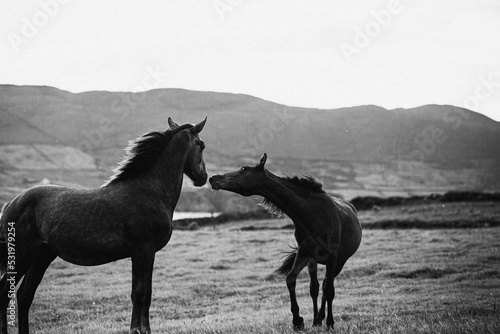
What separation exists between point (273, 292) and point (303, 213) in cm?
816

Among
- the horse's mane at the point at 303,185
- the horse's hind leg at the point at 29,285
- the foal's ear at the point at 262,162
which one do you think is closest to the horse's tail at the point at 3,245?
the horse's hind leg at the point at 29,285

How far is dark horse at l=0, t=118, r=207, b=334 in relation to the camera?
22.2 ft

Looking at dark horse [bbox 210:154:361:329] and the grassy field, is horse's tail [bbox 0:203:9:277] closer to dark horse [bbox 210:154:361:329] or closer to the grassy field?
the grassy field

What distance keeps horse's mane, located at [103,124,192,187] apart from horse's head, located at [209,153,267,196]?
5.73 feet

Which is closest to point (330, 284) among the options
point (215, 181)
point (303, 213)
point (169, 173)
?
point (303, 213)

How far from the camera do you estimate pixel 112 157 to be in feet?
557

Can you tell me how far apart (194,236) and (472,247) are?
20662 mm

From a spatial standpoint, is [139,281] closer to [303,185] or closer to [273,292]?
[303,185]

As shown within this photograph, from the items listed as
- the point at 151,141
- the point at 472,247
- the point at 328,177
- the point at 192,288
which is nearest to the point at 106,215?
the point at 151,141

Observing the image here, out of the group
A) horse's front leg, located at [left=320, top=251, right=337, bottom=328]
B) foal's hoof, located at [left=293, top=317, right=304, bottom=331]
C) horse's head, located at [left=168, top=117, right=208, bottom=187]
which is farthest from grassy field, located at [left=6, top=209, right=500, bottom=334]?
horse's head, located at [left=168, top=117, right=208, bottom=187]

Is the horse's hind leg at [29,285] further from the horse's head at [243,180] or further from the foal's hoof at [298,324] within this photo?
the foal's hoof at [298,324]

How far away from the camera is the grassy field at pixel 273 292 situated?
966 centimetres

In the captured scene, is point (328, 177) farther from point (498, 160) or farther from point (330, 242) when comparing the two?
point (330, 242)

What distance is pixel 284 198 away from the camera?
372 inches
